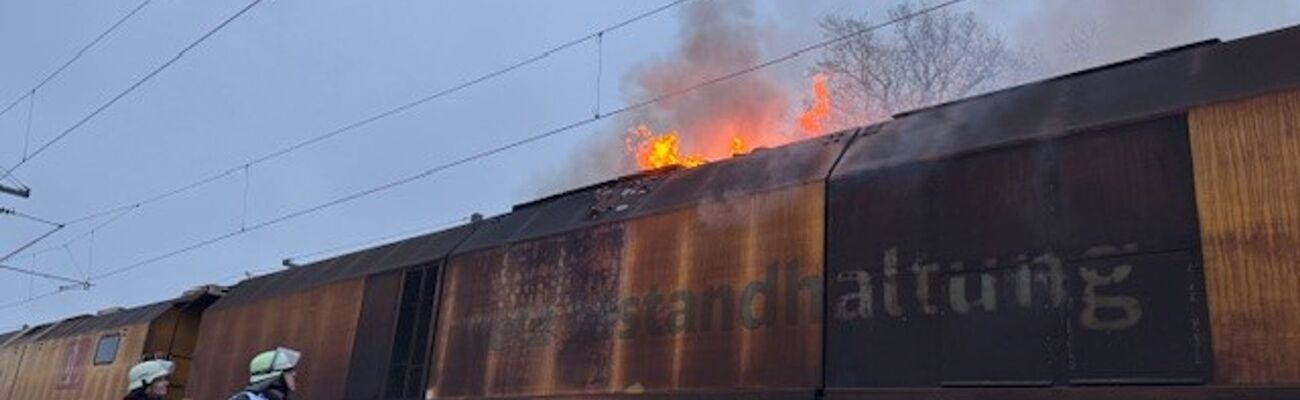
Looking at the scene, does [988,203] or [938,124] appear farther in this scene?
[938,124]

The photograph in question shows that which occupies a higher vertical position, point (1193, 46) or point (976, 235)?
point (1193, 46)

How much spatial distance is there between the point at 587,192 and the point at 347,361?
4010mm

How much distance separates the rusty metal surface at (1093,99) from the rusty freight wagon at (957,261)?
0.02 m

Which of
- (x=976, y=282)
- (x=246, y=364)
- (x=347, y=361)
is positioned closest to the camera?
(x=976, y=282)

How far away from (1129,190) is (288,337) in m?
10.6

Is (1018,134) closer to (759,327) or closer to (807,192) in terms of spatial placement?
(807,192)

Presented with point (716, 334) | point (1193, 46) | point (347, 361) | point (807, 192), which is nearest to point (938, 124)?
point (807, 192)

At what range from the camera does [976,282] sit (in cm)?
583

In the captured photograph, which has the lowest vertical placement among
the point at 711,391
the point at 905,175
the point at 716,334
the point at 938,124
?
the point at 711,391

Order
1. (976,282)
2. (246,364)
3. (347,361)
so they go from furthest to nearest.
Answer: (246,364), (347,361), (976,282)

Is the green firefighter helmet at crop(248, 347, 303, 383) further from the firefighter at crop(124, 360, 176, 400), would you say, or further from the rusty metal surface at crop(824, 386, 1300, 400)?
the rusty metal surface at crop(824, 386, 1300, 400)

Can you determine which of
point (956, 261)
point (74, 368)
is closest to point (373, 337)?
point (956, 261)

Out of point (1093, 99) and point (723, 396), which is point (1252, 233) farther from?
point (723, 396)

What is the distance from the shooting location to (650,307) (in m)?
7.90
